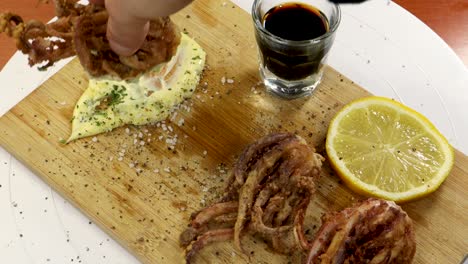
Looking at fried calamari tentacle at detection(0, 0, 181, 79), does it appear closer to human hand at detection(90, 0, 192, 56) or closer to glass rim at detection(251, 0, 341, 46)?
human hand at detection(90, 0, 192, 56)

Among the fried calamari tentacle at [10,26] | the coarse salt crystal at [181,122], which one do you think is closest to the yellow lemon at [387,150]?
the coarse salt crystal at [181,122]

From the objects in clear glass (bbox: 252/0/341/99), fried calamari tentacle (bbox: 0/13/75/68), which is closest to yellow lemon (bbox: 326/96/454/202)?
clear glass (bbox: 252/0/341/99)

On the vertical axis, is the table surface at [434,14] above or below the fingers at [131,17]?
below

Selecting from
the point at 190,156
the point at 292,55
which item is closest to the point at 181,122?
the point at 190,156

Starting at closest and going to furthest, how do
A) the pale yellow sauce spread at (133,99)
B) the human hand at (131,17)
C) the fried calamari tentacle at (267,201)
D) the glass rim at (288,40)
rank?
1. the human hand at (131,17)
2. the fried calamari tentacle at (267,201)
3. the glass rim at (288,40)
4. the pale yellow sauce spread at (133,99)

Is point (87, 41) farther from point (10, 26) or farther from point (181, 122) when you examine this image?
point (181, 122)

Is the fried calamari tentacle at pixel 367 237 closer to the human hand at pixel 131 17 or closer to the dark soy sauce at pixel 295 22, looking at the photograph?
the dark soy sauce at pixel 295 22

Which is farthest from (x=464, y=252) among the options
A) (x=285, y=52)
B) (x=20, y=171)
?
(x=20, y=171)
